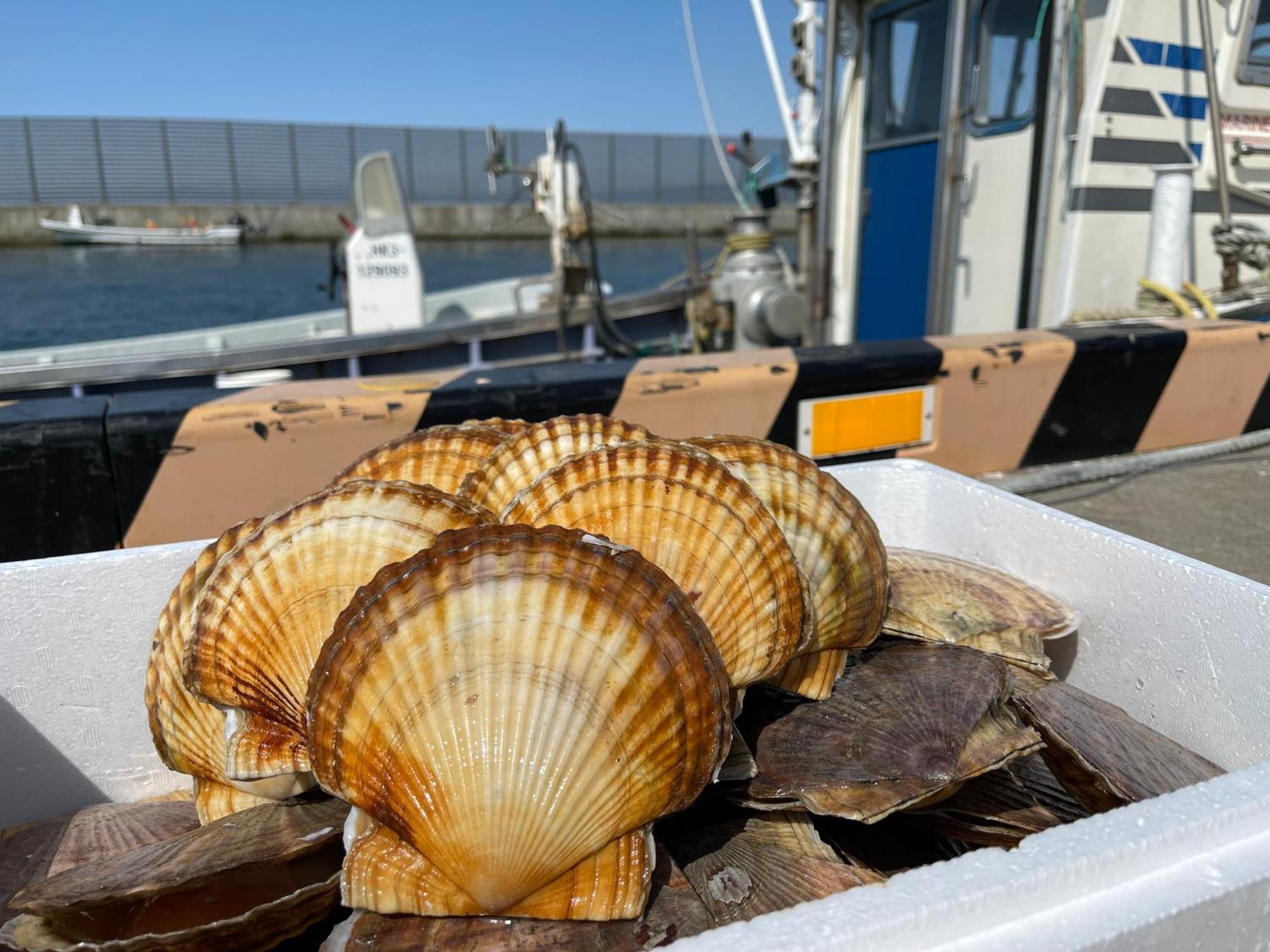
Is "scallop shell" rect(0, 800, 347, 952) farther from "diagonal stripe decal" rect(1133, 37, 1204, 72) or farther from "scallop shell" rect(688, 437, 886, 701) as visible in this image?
"diagonal stripe decal" rect(1133, 37, 1204, 72)

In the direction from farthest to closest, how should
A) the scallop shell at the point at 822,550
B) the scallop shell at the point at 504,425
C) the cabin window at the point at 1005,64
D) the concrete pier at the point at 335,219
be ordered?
the concrete pier at the point at 335,219 → the cabin window at the point at 1005,64 → the scallop shell at the point at 504,425 → the scallop shell at the point at 822,550

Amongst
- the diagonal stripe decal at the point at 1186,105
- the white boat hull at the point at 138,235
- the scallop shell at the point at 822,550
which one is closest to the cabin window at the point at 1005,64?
the diagonal stripe decal at the point at 1186,105

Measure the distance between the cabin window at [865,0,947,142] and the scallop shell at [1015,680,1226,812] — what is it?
234 inches

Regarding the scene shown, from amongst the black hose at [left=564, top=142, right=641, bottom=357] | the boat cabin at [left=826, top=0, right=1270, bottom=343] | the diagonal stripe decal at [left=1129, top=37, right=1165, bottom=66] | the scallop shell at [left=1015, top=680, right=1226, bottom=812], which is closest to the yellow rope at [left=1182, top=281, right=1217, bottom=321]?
the boat cabin at [left=826, top=0, right=1270, bottom=343]

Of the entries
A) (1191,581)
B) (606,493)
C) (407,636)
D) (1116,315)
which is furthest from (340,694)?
(1116,315)

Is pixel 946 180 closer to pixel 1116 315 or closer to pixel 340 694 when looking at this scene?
pixel 1116 315

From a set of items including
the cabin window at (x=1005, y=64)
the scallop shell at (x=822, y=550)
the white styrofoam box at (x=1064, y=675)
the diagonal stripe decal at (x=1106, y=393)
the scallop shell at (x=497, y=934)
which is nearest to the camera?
the white styrofoam box at (x=1064, y=675)

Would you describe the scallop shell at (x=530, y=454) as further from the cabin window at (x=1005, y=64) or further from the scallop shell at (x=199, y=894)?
the cabin window at (x=1005, y=64)

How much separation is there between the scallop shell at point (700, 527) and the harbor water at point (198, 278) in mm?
25464

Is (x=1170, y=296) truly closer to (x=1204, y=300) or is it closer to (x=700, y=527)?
(x=1204, y=300)

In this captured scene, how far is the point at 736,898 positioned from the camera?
1.09 m

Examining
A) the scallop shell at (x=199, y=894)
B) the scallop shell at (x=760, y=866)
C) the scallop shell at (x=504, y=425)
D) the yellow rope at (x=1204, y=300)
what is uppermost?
the yellow rope at (x=1204, y=300)

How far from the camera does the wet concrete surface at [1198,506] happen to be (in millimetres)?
2961

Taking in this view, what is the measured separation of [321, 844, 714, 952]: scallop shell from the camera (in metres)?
0.93
